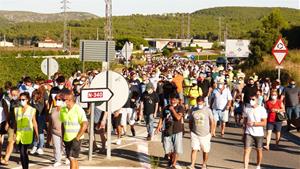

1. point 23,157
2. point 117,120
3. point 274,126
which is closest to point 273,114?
point 274,126

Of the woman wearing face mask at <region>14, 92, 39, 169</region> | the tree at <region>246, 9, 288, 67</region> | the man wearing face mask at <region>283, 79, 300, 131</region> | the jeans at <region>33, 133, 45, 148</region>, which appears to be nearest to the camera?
the woman wearing face mask at <region>14, 92, 39, 169</region>

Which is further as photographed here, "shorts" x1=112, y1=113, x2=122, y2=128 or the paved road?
"shorts" x1=112, y1=113, x2=122, y2=128

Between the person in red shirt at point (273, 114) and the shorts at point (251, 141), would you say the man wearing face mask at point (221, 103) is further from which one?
the shorts at point (251, 141)

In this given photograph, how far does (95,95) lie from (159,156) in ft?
7.91

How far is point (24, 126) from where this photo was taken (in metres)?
12.1

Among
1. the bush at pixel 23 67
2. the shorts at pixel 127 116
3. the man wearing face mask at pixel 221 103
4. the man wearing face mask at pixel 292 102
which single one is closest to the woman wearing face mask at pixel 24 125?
the shorts at pixel 127 116

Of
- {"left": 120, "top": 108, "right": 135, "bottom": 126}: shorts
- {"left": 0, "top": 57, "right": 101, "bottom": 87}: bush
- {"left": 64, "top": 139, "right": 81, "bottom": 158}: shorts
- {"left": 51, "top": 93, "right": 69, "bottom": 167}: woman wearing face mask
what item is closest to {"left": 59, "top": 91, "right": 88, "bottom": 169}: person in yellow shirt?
{"left": 64, "top": 139, "right": 81, "bottom": 158}: shorts

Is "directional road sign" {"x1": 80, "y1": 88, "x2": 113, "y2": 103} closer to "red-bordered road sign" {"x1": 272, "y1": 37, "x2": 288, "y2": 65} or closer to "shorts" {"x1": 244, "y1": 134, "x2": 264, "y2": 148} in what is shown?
"shorts" {"x1": 244, "y1": 134, "x2": 264, "y2": 148}

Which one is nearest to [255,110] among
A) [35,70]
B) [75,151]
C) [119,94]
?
[119,94]

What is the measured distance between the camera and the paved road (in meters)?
13.1

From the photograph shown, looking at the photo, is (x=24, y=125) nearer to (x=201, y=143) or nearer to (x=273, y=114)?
(x=201, y=143)

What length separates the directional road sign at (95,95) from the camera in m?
12.7

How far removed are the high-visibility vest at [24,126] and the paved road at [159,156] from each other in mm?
899

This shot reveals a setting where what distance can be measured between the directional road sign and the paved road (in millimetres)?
1349
